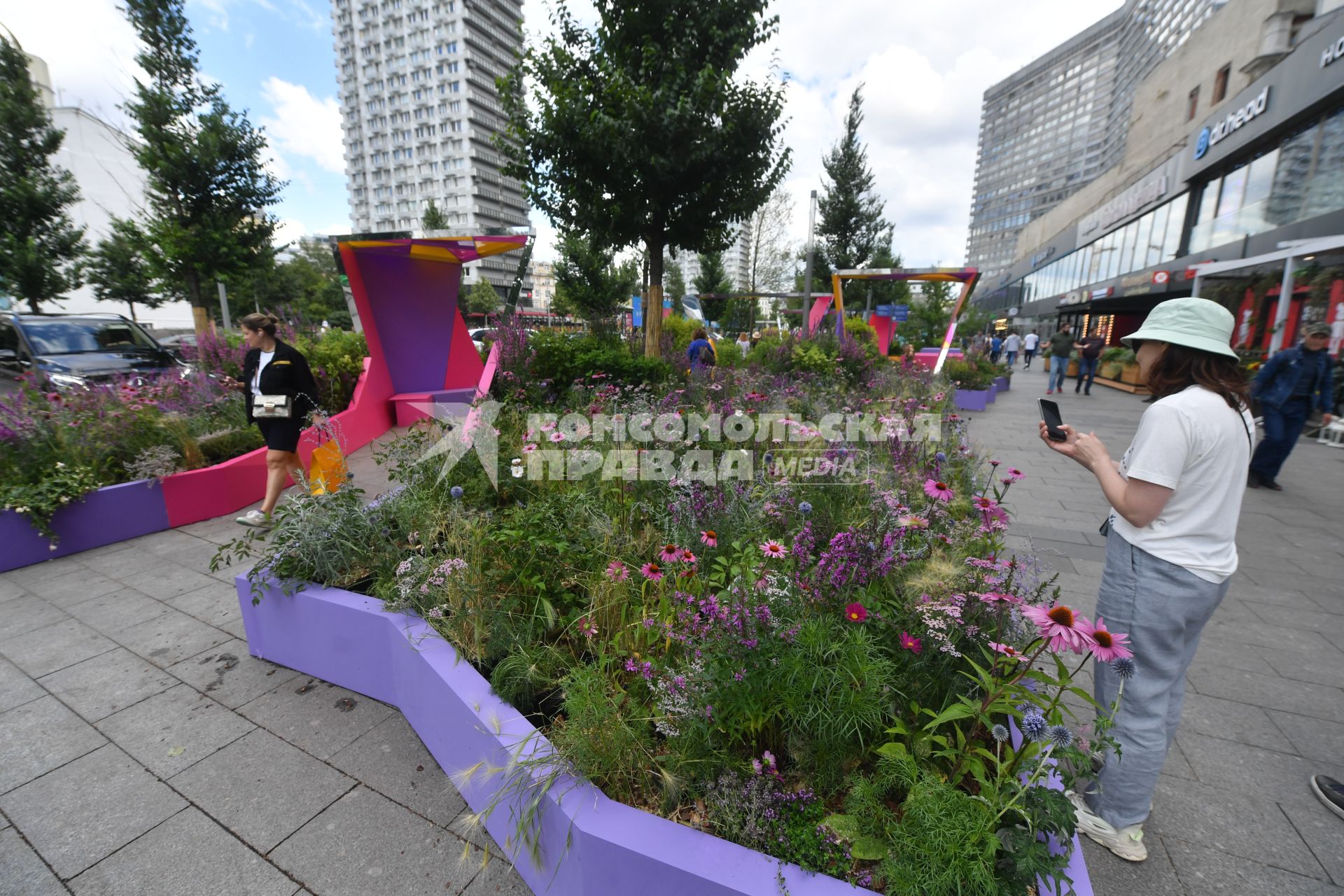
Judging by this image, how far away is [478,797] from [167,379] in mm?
7018

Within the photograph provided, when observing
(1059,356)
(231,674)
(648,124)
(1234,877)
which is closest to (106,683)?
(231,674)

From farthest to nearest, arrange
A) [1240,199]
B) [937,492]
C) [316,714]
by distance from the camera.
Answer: [1240,199] → [316,714] → [937,492]

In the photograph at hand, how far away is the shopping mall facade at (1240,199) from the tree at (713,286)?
63.2ft

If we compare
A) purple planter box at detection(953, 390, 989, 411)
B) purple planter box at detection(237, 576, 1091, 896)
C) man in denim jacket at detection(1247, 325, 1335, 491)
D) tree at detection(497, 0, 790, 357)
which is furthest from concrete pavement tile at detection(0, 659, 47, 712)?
purple planter box at detection(953, 390, 989, 411)

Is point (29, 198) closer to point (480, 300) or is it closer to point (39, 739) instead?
point (39, 739)

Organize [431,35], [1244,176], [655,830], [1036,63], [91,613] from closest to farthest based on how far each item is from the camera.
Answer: [655,830]
[91,613]
[1244,176]
[431,35]
[1036,63]

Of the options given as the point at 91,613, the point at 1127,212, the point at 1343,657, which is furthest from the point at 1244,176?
the point at 91,613

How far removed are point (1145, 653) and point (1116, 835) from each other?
0.67m

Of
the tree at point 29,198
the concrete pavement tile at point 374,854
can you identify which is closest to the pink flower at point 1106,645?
the concrete pavement tile at point 374,854

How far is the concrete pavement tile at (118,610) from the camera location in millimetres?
3238

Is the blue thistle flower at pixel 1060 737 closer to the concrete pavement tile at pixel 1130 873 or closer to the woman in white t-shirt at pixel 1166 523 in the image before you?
the woman in white t-shirt at pixel 1166 523

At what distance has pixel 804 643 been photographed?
1699 mm

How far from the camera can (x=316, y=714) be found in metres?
2.52

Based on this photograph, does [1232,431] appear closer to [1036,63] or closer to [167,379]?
[167,379]
